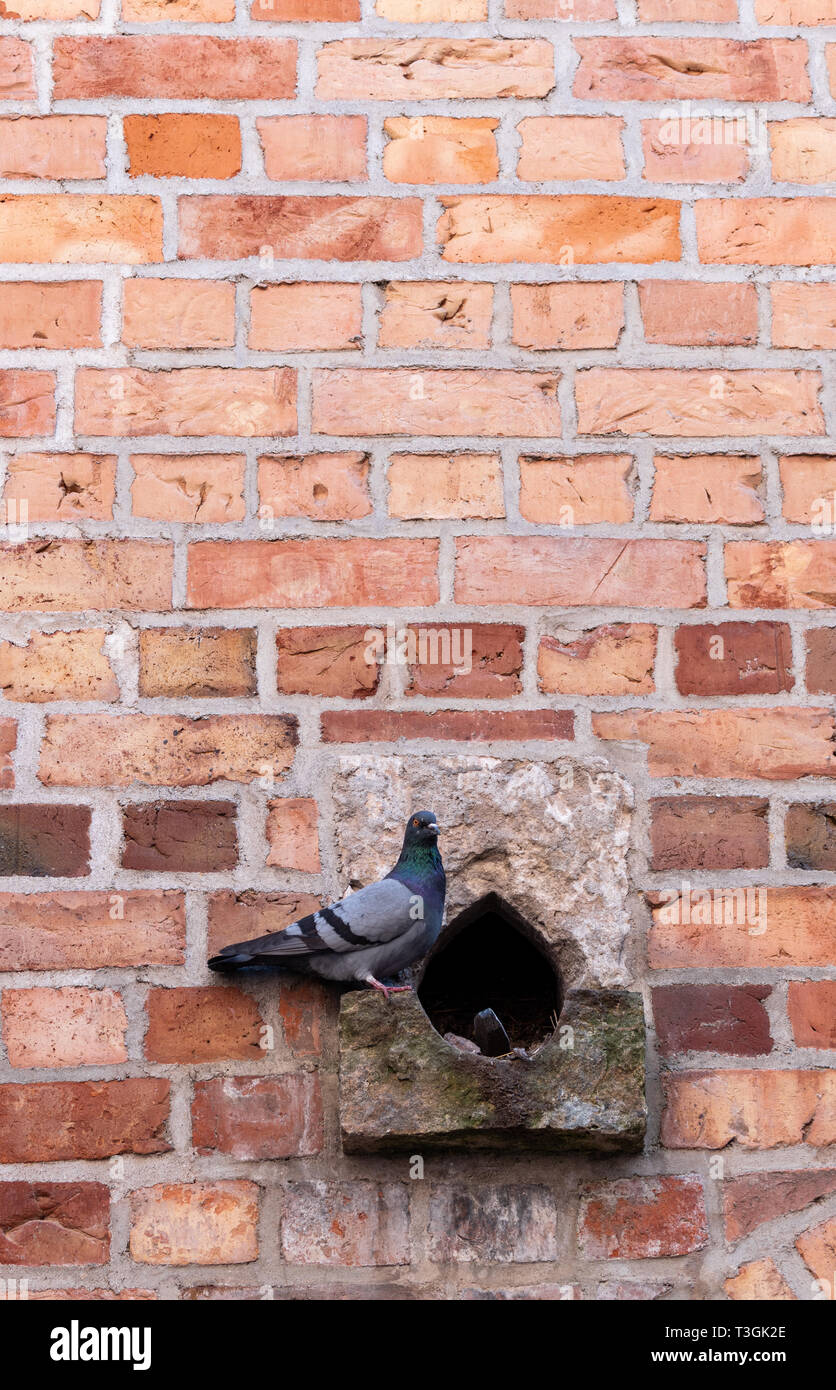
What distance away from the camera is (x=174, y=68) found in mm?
1898

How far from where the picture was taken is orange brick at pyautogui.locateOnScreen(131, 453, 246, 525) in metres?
1.77

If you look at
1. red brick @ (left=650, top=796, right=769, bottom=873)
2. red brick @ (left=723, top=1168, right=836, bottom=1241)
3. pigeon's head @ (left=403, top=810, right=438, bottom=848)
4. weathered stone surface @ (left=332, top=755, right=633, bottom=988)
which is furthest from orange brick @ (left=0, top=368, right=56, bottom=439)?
red brick @ (left=723, top=1168, right=836, bottom=1241)

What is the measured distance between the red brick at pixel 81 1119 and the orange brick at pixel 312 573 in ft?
2.07

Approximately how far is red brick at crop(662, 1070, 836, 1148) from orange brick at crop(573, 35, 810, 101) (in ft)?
4.49

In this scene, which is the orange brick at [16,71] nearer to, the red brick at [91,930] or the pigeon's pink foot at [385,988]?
the red brick at [91,930]

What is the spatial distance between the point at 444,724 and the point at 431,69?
0.96 m

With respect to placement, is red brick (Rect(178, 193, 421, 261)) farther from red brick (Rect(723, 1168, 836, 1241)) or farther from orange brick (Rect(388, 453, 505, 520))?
red brick (Rect(723, 1168, 836, 1241))

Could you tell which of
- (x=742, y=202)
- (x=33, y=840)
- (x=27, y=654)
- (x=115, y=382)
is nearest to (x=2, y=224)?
(x=115, y=382)

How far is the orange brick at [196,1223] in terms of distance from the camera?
5.14ft

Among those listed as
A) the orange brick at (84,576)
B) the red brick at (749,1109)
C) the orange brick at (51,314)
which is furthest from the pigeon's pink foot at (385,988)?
the orange brick at (51,314)

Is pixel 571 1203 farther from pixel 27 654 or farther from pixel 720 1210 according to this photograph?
pixel 27 654

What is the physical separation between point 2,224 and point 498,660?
3.07 ft
